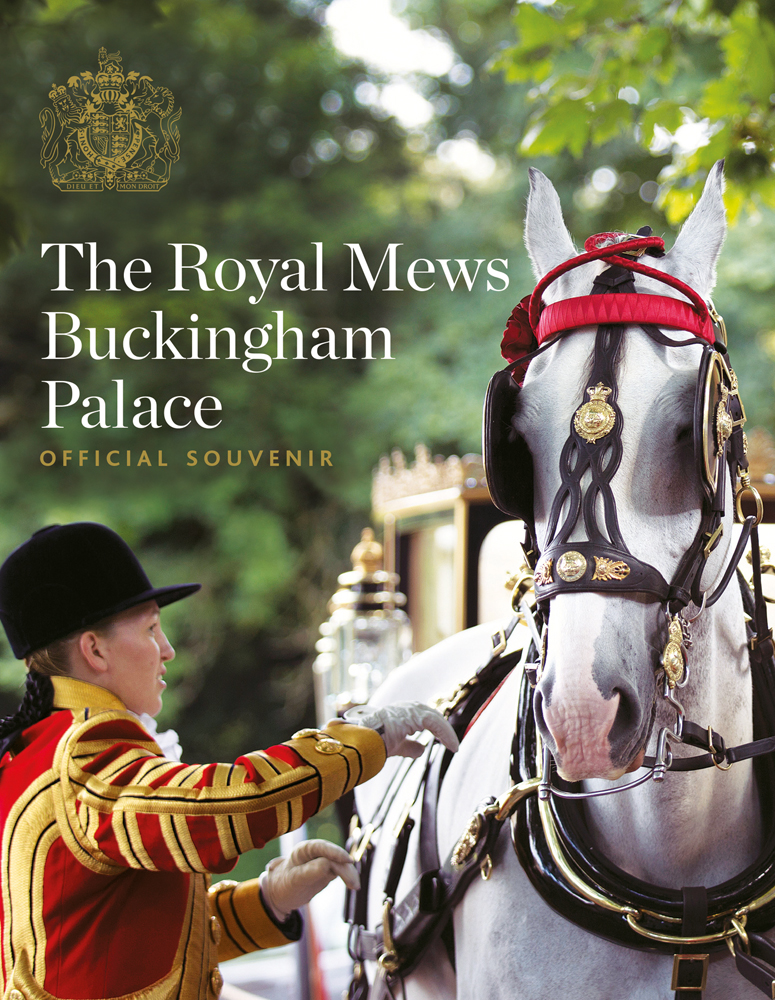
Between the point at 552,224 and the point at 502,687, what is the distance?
866 mm

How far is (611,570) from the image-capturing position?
1074 millimetres

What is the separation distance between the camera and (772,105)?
2682mm

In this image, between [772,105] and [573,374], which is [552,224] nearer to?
[573,374]

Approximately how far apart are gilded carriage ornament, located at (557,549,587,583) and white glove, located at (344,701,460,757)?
0.45 m

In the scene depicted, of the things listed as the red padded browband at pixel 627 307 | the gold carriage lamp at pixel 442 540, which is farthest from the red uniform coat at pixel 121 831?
the gold carriage lamp at pixel 442 540

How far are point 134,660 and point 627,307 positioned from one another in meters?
0.94

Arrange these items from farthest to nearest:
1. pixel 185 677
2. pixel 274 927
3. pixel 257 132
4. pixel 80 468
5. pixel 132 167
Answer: pixel 185 677
pixel 257 132
pixel 80 468
pixel 132 167
pixel 274 927

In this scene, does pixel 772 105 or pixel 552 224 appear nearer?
pixel 552 224

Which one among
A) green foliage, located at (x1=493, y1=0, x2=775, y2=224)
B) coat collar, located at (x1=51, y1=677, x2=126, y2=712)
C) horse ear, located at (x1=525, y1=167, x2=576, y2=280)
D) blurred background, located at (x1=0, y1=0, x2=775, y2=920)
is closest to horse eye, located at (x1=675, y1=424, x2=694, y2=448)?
horse ear, located at (x1=525, y1=167, x2=576, y2=280)

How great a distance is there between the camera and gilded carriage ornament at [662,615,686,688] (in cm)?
110

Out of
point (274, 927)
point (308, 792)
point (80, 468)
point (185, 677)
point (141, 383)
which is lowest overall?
point (185, 677)

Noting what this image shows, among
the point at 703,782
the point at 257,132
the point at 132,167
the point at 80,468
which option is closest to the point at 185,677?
the point at 80,468

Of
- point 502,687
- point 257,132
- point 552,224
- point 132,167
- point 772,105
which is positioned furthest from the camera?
point 257,132

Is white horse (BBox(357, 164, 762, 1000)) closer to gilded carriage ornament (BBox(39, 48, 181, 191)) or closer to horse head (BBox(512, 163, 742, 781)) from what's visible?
horse head (BBox(512, 163, 742, 781))
